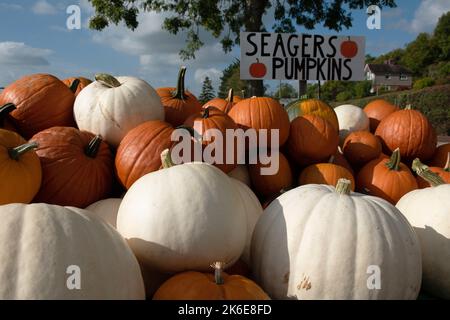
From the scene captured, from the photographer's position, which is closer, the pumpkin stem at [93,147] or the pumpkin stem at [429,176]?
the pumpkin stem at [429,176]

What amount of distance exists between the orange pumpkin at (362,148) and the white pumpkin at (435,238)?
0.92 metres

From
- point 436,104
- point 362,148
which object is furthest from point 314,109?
point 436,104

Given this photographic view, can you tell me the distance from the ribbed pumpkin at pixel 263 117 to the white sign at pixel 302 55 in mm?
2528

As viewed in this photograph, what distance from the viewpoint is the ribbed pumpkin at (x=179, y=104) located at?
2518mm

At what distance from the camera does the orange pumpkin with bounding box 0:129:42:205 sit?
1558 mm

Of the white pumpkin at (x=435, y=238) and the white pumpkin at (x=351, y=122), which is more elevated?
the white pumpkin at (x=351, y=122)

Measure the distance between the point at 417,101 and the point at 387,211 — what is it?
754 inches

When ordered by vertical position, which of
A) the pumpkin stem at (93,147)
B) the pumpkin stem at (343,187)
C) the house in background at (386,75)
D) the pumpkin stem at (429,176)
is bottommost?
the pumpkin stem at (429,176)

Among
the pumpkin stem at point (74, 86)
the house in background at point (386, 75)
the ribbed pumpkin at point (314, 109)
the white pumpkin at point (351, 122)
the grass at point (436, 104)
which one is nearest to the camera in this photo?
the pumpkin stem at point (74, 86)

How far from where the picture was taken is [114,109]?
2127mm

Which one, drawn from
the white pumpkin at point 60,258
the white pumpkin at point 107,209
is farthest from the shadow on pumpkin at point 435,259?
the white pumpkin at point 107,209

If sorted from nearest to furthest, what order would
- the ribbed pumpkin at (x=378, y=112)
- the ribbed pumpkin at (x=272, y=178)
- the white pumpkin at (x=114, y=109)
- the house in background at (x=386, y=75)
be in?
1. the white pumpkin at (x=114, y=109)
2. the ribbed pumpkin at (x=272, y=178)
3. the ribbed pumpkin at (x=378, y=112)
4. the house in background at (x=386, y=75)

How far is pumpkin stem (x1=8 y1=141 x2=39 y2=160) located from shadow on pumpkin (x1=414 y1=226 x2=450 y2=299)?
160cm

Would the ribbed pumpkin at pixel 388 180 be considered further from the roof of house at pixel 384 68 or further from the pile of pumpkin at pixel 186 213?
the roof of house at pixel 384 68
